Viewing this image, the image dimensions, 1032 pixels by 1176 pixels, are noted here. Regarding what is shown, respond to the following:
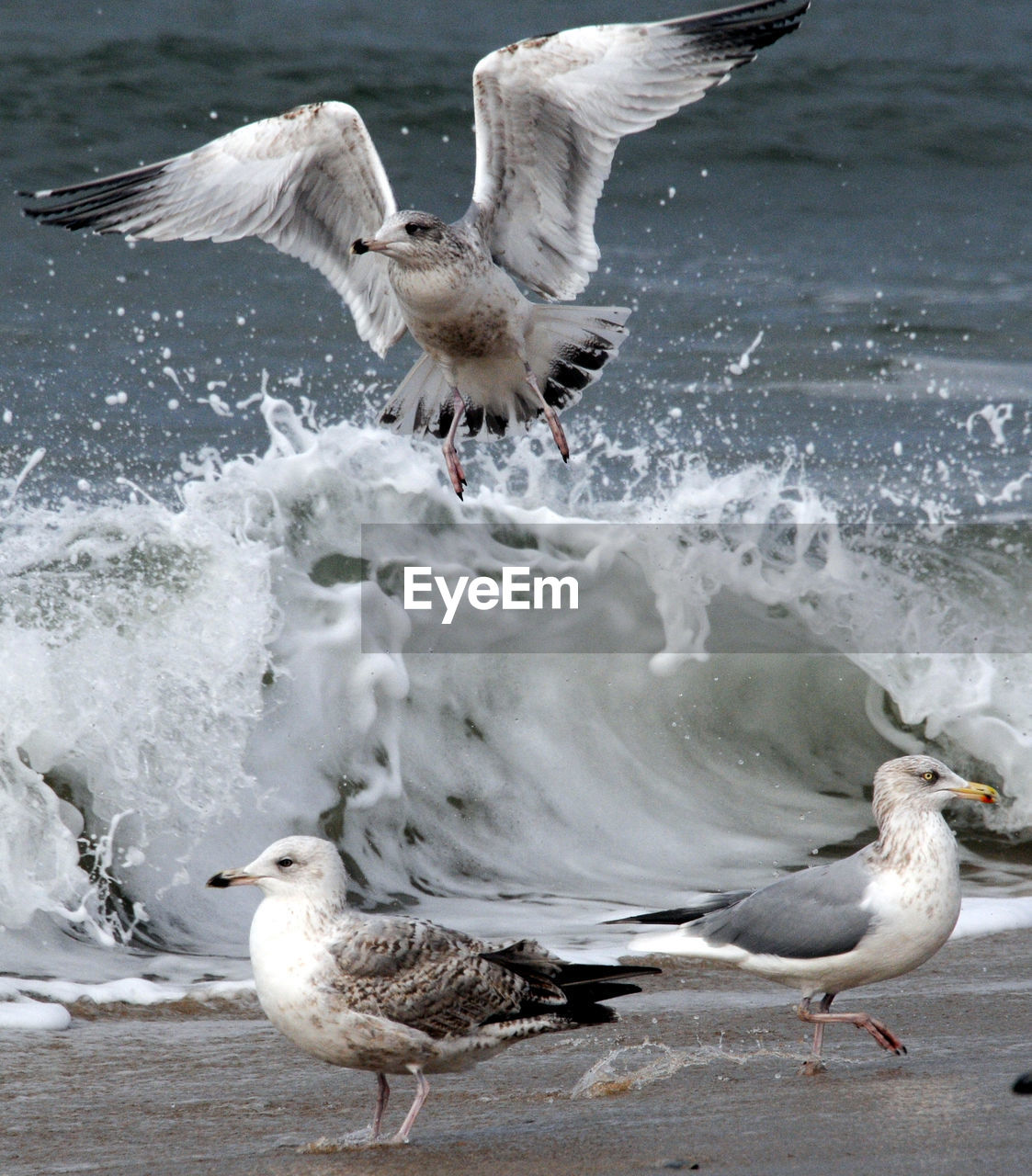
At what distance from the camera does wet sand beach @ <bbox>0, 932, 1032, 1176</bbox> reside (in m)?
3.34

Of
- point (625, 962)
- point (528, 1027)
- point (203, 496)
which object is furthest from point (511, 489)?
point (528, 1027)

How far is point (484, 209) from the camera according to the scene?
21.7 feet

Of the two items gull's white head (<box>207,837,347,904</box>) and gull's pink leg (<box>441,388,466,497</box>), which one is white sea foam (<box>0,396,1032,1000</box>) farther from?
gull's white head (<box>207,837,347,904</box>)

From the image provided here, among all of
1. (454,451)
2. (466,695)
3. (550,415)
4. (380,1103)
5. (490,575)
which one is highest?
(550,415)

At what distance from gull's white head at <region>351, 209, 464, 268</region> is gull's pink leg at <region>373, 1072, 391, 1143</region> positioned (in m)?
3.27

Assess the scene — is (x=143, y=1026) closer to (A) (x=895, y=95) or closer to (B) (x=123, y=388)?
(B) (x=123, y=388)

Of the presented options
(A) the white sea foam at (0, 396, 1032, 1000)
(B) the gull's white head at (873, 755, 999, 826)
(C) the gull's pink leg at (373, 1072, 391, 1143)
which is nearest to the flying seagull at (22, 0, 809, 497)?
(A) the white sea foam at (0, 396, 1032, 1000)

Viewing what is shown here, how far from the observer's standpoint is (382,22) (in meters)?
16.4

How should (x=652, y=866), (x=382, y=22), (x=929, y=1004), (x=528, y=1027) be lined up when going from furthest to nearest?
(x=382, y=22) → (x=652, y=866) → (x=929, y=1004) → (x=528, y=1027)

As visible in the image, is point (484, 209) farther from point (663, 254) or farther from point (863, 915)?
point (663, 254)

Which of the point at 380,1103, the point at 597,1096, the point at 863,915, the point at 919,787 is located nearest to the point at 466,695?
the point at 919,787

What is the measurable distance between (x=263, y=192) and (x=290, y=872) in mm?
3776

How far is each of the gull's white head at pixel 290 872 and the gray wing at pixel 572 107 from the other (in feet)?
10.8

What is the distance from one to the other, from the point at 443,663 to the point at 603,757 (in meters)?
0.88
